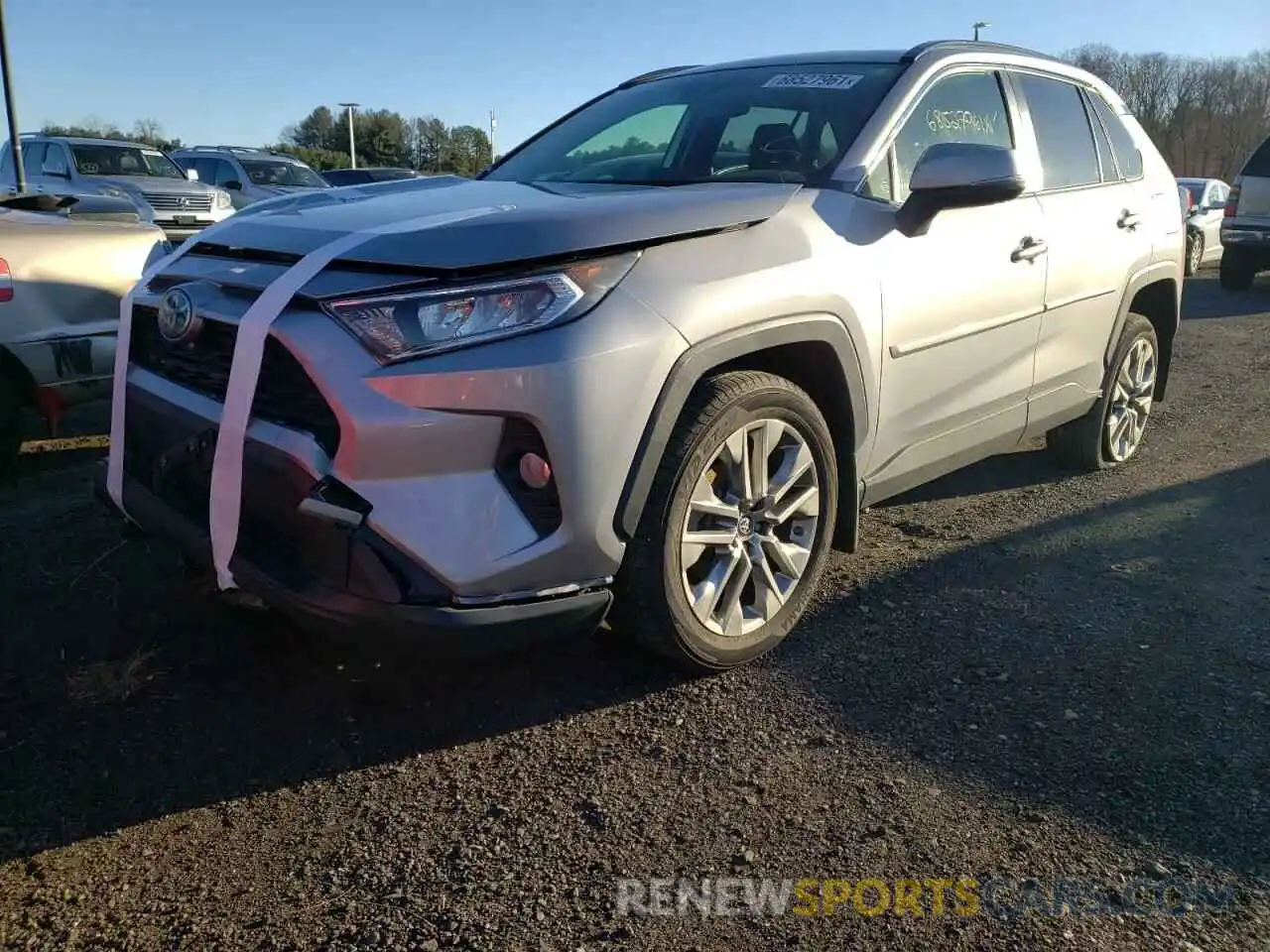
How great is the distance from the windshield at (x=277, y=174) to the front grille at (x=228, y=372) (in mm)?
16591

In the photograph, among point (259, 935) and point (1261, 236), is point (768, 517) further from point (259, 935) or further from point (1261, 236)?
point (1261, 236)

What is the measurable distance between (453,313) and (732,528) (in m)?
1.03

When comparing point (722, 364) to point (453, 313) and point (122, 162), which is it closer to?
point (453, 313)

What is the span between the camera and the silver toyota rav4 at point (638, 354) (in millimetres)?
2402

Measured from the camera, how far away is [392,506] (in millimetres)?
2381

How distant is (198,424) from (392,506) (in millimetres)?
692

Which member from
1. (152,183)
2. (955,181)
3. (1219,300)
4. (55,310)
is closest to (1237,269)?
(1219,300)

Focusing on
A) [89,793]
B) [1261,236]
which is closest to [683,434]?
[89,793]

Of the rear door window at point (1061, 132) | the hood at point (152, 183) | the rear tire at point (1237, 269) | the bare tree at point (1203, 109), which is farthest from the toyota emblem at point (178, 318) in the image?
the bare tree at point (1203, 109)

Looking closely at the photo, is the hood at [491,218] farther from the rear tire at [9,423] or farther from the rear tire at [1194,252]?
the rear tire at [1194,252]

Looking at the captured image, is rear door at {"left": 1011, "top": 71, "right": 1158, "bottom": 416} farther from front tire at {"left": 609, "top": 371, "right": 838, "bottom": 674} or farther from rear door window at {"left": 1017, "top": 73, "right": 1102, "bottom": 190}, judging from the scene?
front tire at {"left": 609, "top": 371, "right": 838, "bottom": 674}

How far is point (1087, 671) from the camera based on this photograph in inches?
123

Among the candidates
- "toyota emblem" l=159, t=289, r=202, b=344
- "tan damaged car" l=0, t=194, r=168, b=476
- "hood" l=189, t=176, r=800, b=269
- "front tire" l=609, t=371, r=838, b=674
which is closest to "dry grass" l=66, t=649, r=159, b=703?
"toyota emblem" l=159, t=289, r=202, b=344

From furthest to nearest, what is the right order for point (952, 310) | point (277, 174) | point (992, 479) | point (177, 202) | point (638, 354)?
point (277, 174), point (177, 202), point (992, 479), point (952, 310), point (638, 354)
